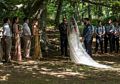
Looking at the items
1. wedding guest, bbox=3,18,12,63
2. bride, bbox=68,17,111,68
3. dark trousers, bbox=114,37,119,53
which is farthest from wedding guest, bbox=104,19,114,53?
wedding guest, bbox=3,18,12,63

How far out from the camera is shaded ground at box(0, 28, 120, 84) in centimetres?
1284

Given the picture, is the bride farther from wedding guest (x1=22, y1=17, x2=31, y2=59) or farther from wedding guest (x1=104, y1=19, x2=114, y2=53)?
wedding guest (x1=104, y1=19, x2=114, y2=53)

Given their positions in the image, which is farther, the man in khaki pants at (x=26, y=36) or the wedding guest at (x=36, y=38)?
the wedding guest at (x=36, y=38)

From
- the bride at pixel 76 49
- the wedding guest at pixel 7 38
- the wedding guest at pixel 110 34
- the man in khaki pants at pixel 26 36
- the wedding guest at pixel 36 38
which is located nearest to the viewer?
the wedding guest at pixel 7 38

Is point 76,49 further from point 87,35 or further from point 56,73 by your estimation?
point 56,73

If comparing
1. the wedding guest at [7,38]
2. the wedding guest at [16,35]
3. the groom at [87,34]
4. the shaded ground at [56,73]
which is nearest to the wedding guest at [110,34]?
the groom at [87,34]

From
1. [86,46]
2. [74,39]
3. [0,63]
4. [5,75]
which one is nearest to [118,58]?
[86,46]

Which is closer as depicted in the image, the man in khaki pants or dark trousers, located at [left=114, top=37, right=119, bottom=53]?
the man in khaki pants

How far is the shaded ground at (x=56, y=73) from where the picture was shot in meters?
12.8

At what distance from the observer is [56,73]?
1441 centimetres

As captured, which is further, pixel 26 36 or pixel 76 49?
pixel 26 36

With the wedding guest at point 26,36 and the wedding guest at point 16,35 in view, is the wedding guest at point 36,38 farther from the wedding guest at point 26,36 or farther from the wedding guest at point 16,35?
the wedding guest at point 16,35

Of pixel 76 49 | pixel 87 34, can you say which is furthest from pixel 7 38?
pixel 87 34

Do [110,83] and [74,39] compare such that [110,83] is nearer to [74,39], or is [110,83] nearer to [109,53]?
[74,39]
